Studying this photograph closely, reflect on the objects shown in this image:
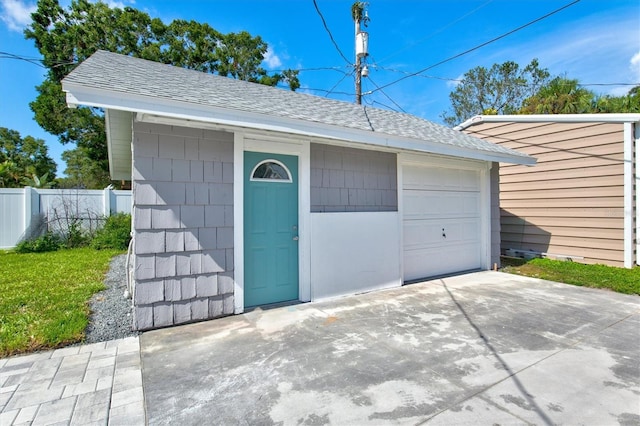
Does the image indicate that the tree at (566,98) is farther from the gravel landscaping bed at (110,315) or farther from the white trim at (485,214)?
the gravel landscaping bed at (110,315)

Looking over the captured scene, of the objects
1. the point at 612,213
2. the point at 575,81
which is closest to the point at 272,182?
the point at 612,213

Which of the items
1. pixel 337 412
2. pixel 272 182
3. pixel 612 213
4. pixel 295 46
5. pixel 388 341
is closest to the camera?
pixel 337 412

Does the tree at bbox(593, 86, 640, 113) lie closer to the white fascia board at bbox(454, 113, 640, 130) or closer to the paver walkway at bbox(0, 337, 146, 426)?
the white fascia board at bbox(454, 113, 640, 130)

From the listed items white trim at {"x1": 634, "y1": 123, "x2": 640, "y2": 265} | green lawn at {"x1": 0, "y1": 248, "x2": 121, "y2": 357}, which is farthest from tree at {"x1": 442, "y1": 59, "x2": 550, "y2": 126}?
green lawn at {"x1": 0, "y1": 248, "x2": 121, "y2": 357}

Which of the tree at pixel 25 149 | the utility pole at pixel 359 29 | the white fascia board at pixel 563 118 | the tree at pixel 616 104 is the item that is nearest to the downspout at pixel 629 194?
the white fascia board at pixel 563 118

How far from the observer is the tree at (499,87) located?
20.7m

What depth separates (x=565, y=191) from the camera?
25.0 ft

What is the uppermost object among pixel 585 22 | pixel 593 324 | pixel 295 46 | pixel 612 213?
pixel 295 46

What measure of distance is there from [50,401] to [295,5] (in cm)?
892

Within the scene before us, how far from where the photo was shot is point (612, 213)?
6.80m

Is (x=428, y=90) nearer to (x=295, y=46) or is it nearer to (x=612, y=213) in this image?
(x=295, y=46)

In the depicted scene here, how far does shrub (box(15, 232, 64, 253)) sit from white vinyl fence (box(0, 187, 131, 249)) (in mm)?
435

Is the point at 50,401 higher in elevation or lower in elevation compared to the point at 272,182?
lower

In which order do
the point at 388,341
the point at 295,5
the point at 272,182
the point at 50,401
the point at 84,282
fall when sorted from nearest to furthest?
1. the point at 50,401
2. the point at 388,341
3. the point at 272,182
4. the point at 84,282
5. the point at 295,5
